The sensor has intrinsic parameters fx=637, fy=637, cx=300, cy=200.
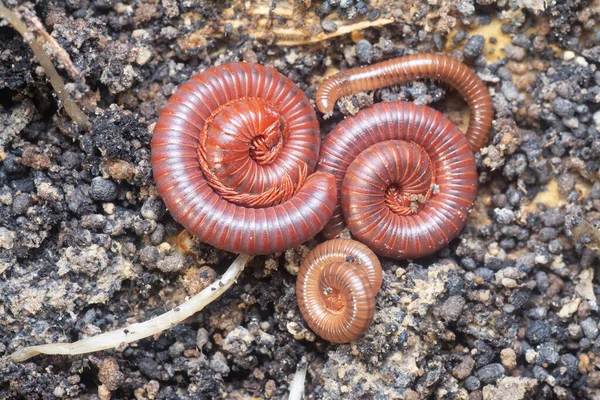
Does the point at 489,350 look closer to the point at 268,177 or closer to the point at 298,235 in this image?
the point at 298,235

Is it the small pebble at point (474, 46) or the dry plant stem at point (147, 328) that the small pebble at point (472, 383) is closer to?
the dry plant stem at point (147, 328)

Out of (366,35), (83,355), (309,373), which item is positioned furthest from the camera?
(366,35)

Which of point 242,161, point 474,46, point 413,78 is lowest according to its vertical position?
point 242,161

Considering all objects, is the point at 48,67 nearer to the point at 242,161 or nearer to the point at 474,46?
the point at 242,161

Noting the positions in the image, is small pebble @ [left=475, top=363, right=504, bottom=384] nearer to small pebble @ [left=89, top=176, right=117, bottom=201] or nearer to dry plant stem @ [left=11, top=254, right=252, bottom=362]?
dry plant stem @ [left=11, top=254, right=252, bottom=362]

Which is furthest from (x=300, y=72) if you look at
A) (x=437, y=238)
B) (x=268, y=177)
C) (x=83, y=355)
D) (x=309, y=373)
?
(x=83, y=355)

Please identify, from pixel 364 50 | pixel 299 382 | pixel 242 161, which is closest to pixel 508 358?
pixel 299 382
